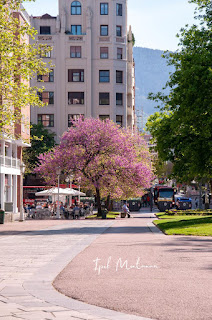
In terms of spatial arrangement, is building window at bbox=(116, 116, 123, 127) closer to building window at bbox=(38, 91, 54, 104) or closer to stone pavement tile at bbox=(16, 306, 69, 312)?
building window at bbox=(38, 91, 54, 104)

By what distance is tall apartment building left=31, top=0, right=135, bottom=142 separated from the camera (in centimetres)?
9225

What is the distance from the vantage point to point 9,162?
5844 cm

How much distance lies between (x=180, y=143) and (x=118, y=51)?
60939 millimetres

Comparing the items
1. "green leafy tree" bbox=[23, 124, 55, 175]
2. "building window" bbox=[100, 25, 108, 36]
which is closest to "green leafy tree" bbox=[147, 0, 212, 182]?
"green leafy tree" bbox=[23, 124, 55, 175]

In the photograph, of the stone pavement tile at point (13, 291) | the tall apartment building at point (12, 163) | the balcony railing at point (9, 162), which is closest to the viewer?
the stone pavement tile at point (13, 291)

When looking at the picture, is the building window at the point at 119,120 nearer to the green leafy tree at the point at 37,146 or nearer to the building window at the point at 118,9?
the green leafy tree at the point at 37,146

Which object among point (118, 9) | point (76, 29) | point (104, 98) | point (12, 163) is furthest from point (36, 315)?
point (118, 9)

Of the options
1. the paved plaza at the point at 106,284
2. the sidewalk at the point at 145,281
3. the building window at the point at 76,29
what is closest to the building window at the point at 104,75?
the building window at the point at 76,29

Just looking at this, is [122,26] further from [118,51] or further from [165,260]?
[165,260]

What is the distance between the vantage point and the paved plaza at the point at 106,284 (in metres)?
7.42

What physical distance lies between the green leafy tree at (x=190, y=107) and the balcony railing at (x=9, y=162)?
2115 centimetres

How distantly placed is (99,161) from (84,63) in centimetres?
3896

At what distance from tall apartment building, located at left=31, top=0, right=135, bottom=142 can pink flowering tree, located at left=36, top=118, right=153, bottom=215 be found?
31688mm

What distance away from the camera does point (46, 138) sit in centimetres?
8769
